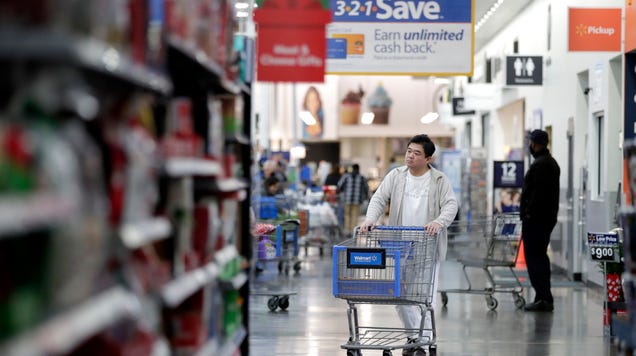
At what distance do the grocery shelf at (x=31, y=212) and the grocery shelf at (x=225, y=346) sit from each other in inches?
69.0

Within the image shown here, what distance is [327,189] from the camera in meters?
25.8

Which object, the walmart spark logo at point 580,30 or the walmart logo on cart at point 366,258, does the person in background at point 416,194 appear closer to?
the walmart logo on cart at point 366,258

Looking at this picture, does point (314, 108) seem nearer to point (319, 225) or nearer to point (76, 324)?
point (319, 225)

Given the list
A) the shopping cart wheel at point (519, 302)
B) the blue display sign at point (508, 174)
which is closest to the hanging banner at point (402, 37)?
the shopping cart wheel at point (519, 302)

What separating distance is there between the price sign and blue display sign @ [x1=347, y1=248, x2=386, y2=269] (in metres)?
2.46

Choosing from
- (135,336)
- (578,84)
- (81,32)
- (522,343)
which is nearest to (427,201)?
(522,343)

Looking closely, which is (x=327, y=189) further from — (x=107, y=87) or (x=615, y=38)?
(x=107, y=87)

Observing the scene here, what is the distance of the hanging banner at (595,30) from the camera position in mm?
12789

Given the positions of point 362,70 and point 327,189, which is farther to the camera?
point 327,189

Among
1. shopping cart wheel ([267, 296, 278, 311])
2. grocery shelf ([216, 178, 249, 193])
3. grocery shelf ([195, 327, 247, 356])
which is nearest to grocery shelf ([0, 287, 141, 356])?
grocery shelf ([195, 327, 247, 356])

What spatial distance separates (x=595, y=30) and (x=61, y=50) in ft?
37.0

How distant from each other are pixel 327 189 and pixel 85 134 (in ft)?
74.5

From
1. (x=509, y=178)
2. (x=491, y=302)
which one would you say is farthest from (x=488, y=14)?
(x=491, y=302)

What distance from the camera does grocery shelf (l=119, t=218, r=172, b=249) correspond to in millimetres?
3133
